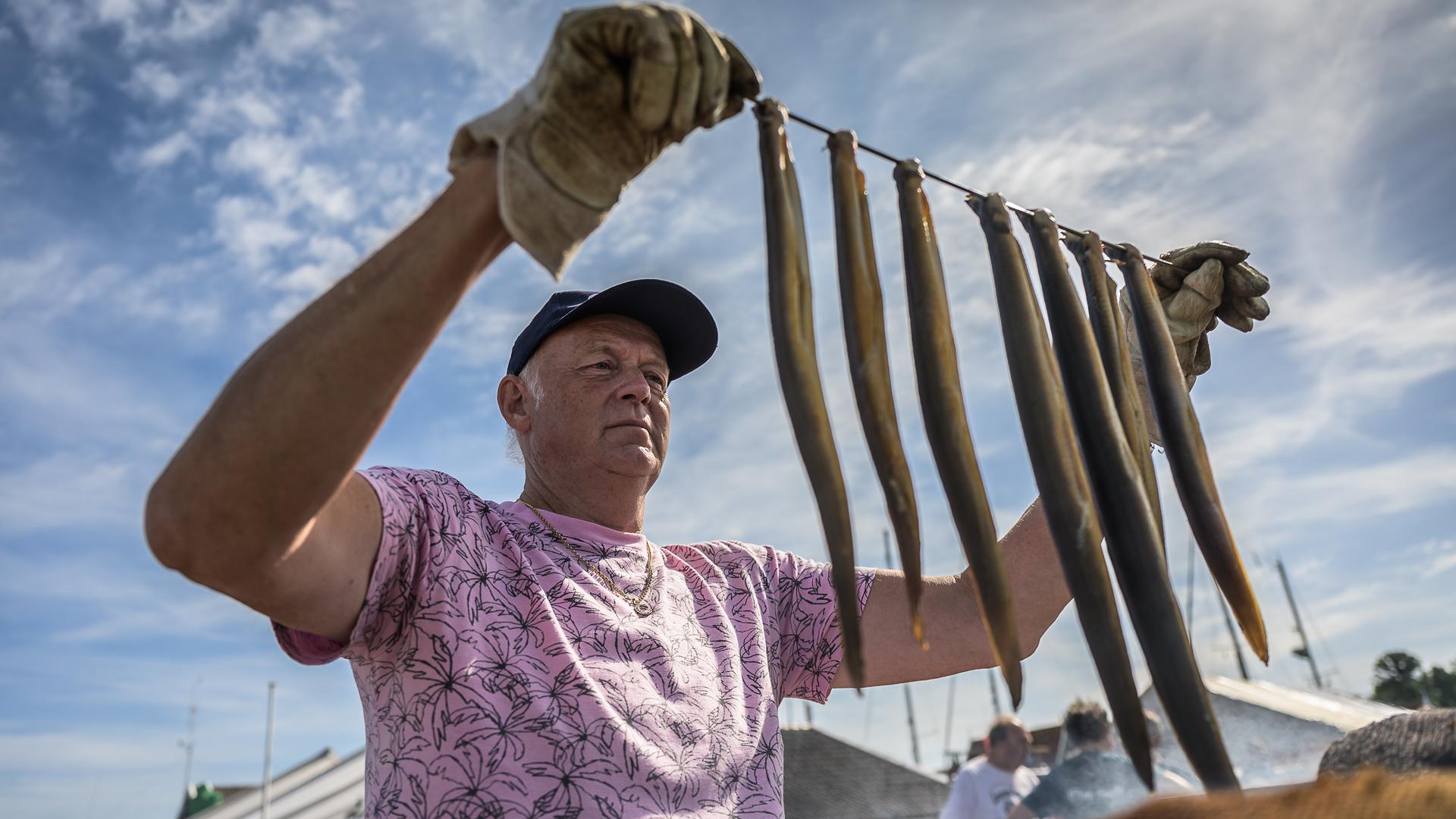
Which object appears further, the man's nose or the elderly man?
the man's nose

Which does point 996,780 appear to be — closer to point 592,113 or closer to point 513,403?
point 513,403

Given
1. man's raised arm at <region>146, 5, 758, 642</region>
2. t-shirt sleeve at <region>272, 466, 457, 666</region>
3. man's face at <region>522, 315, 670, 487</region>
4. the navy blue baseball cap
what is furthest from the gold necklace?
man's raised arm at <region>146, 5, 758, 642</region>

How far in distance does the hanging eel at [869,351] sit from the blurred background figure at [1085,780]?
4.91 meters

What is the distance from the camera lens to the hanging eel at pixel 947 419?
1527 millimetres

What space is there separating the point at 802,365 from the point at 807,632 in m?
1.54

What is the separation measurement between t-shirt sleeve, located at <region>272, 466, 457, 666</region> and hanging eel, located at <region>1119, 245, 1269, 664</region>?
66.2 inches

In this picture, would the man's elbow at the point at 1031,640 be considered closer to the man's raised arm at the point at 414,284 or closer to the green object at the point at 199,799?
the man's raised arm at the point at 414,284

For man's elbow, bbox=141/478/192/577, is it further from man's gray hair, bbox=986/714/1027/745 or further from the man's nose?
man's gray hair, bbox=986/714/1027/745

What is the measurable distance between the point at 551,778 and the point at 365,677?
1.74 ft

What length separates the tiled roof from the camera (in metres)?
22.5

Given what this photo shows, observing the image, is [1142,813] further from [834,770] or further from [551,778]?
[834,770]

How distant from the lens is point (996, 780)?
22.0 feet

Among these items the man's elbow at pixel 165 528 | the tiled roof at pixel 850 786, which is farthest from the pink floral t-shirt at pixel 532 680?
the tiled roof at pixel 850 786

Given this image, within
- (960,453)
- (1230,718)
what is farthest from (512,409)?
(1230,718)
